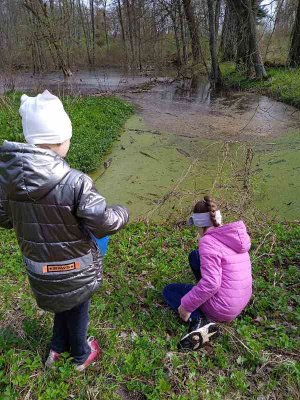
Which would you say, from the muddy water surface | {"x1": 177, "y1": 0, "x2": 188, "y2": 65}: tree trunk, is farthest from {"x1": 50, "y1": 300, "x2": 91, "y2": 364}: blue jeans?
{"x1": 177, "y1": 0, "x2": 188, "y2": 65}: tree trunk

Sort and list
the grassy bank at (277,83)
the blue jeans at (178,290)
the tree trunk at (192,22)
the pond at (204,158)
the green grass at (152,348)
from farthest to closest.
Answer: the tree trunk at (192,22) < the grassy bank at (277,83) < the pond at (204,158) < the blue jeans at (178,290) < the green grass at (152,348)

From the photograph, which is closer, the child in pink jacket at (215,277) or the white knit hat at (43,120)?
the white knit hat at (43,120)

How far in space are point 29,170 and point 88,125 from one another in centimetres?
873

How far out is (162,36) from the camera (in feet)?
75.8

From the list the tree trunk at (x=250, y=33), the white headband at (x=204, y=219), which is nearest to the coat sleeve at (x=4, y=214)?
the white headband at (x=204, y=219)

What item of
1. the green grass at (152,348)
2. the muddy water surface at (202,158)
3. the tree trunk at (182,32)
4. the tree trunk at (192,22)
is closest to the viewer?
the green grass at (152,348)

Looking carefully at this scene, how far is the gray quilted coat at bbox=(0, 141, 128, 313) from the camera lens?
74.3 inches

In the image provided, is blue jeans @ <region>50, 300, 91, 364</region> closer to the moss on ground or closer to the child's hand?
the moss on ground

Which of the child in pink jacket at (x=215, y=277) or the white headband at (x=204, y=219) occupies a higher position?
the white headband at (x=204, y=219)

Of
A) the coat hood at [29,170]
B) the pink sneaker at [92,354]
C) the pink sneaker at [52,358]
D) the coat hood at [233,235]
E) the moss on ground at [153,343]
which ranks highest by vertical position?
the coat hood at [29,170]

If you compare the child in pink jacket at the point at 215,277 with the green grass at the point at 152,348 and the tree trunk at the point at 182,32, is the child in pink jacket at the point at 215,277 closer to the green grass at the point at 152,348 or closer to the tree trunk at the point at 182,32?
the green grass at the point at 152,348

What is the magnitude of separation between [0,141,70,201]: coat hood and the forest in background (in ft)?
29.8

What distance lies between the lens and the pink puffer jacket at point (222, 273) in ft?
9.07

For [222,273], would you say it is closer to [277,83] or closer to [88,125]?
[88,125]
